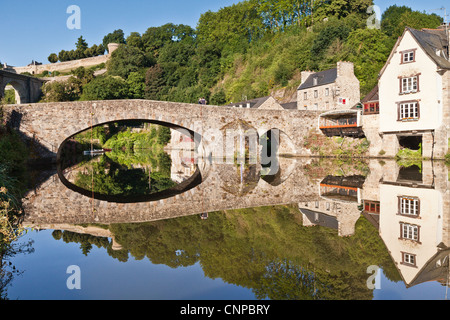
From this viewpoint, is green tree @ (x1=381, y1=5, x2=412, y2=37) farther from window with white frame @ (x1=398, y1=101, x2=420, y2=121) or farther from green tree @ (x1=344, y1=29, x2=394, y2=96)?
window with white frame @ (x1=398, y1=101, x2=420, y2=121)

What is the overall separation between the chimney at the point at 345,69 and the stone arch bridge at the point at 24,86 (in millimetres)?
33463

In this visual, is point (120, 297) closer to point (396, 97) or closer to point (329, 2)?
point (396, 97)

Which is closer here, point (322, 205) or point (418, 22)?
point (322, 205)

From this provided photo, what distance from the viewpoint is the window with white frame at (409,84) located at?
21509mm

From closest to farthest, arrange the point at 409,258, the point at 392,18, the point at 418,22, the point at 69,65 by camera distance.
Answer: the point at 409,258, the point at 418,22, the point at 392,18, the point at 69,65

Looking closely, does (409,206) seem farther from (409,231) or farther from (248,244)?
(248,244)

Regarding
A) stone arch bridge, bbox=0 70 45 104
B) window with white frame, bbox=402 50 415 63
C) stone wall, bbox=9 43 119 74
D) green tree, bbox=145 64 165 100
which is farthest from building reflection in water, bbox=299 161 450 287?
stone wall, bbox=9 43 119 74

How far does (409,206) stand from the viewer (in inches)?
333

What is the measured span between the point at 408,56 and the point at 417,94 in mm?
2238

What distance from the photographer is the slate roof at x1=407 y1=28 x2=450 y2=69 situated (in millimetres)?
20484

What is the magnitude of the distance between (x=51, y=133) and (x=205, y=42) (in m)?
43.6

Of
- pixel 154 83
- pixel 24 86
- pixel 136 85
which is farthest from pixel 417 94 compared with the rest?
pixel 136 85

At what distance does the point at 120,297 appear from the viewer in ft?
12.9
